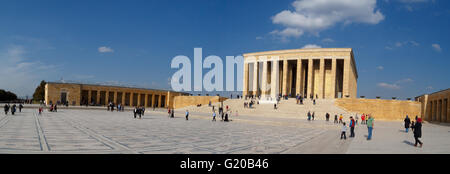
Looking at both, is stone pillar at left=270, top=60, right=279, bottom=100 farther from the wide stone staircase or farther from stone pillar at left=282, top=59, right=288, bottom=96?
the wide stone staircase

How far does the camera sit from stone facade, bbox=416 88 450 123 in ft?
100

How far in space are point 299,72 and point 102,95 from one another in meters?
34.9

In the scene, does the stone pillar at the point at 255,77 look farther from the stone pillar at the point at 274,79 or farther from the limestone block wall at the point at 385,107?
the limestone block wall at the point at 385,107

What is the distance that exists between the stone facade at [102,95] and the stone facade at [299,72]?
1932cm

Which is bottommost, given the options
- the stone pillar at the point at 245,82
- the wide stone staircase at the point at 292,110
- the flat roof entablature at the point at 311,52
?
the wide stone staircase at the point at 292,110

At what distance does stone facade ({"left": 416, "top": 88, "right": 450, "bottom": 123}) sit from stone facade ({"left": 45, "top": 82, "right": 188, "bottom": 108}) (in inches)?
1738

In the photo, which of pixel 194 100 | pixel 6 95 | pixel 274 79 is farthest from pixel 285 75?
pixel 6 95

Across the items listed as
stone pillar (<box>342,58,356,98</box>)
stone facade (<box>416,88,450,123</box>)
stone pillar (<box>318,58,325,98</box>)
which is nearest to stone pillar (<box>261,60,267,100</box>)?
stone pillar (<box>318,58,325,98</box>)

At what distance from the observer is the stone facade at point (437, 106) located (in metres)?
30.5

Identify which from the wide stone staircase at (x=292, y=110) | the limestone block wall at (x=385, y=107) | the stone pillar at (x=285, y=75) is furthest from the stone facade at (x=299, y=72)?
the wide stone staircase at (x=292, y=110)

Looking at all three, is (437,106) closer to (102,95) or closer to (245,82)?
(245,82)
